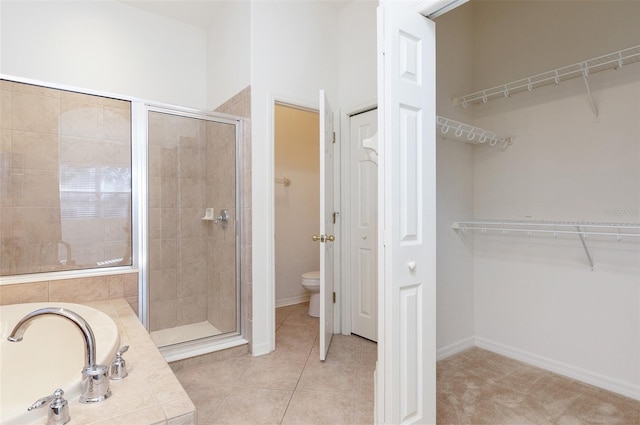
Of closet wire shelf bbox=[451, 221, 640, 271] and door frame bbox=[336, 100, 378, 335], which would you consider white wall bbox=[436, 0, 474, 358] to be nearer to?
closet wire shelf bbox=[451, 221, 640, 271]

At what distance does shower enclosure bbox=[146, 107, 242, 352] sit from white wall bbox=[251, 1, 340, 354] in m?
0.21

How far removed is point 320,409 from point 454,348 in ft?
4.17

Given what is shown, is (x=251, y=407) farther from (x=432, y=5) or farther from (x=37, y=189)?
(x=432, y=5)

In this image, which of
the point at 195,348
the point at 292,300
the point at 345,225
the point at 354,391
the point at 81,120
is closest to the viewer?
the point at 354,391

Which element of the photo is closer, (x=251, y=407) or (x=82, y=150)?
(x=251, y=407)


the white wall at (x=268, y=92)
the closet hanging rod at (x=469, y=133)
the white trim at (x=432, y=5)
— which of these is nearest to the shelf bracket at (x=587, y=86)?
the closet hanging rod at (x=469, y=133)

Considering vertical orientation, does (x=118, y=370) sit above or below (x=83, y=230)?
below

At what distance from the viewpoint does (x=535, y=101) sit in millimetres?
2477

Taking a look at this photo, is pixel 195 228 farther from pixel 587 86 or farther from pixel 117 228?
pixel 587 86

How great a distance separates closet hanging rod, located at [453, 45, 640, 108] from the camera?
1999mm

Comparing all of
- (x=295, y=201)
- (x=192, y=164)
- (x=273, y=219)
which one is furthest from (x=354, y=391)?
(x=295, y=201)

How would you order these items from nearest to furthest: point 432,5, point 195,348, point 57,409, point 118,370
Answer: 1. point 57,409
2. point 118,370
3. point 432,5
4. point 195,348

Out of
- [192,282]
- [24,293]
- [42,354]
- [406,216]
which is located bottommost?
[42,354]

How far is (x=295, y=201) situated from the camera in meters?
4.14
